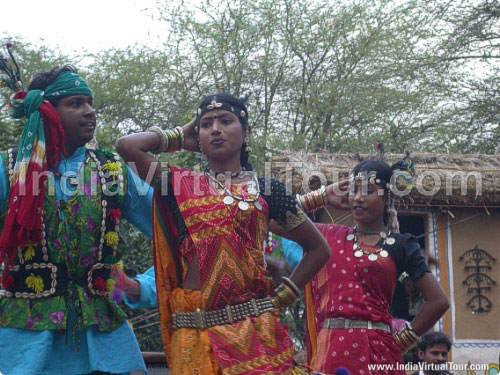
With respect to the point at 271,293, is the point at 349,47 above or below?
above

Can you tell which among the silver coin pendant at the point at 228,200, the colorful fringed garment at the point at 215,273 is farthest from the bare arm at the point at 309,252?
the silver coin pendant at the point at 228,200

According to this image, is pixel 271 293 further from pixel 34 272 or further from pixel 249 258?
pixel 34 272

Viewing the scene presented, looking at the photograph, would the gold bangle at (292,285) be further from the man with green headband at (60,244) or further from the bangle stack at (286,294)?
the man with green headband at (60,244)

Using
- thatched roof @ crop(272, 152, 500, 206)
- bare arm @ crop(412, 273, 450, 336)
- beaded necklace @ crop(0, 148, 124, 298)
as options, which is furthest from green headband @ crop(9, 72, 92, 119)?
thatched roof @ crop(272, 152, 500, 206)

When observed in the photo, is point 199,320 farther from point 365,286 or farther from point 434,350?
point 434,350

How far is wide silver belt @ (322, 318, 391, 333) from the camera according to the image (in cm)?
488

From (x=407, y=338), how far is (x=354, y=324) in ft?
1.59

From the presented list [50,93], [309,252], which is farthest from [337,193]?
[50,93]

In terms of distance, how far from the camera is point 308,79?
53.8 ft

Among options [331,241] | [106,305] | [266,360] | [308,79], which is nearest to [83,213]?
[106,305]

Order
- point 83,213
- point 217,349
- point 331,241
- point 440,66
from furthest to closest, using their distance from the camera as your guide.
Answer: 1. point 440,66
2. point 331,241
3. point 83,213
4. point 217,349

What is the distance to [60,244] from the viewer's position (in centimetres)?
338

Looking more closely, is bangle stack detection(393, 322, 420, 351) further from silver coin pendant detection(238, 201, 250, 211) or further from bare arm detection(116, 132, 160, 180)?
bare arm detection(116, 132, 160, 180)

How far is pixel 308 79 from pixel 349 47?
1.22 m
